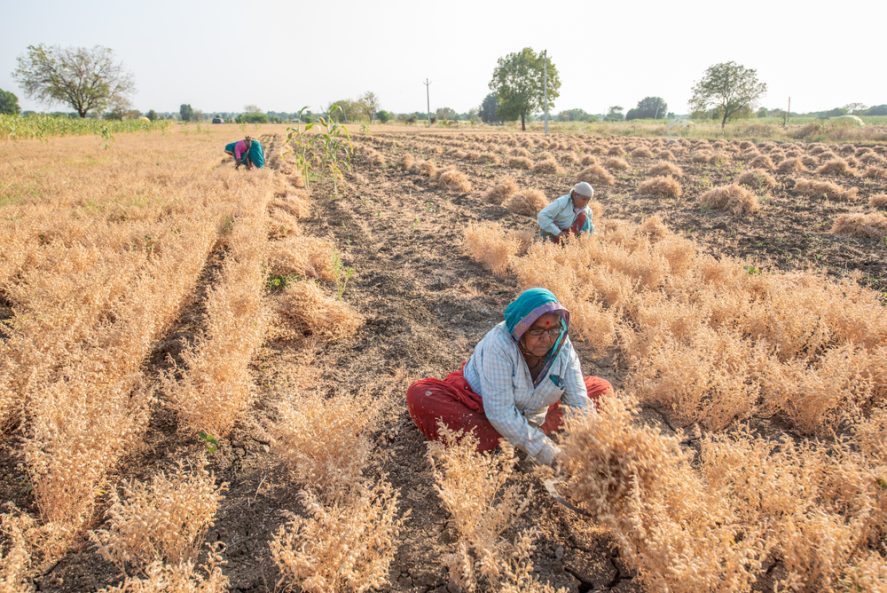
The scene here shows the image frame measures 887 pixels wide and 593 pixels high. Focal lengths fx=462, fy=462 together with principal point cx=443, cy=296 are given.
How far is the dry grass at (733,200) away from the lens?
9234mm

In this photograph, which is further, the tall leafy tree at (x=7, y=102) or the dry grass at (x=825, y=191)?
the tall leafy tree at (x=7, y=102)

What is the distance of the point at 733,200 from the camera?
30.8ft

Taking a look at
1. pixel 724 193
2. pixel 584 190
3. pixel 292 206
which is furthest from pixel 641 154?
pixel 292 206

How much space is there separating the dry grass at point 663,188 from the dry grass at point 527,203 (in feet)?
11.4

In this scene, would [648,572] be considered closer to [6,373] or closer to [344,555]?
[344,555]

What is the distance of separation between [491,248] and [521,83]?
51.9m

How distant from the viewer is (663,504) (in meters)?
1.99

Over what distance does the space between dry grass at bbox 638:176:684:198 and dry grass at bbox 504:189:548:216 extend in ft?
11.4

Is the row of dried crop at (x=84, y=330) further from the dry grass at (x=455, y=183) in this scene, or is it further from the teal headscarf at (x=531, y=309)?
the dry grass at (x=455, y=183)

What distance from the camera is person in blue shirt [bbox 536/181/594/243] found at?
6.62 meters

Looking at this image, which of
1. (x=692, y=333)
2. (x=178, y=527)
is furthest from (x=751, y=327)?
(x=178, y=527)

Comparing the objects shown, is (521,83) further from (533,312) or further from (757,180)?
(533,312)

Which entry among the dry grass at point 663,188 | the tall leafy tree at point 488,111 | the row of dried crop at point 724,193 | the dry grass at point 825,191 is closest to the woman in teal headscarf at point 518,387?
the row of dried crop at point 724,193

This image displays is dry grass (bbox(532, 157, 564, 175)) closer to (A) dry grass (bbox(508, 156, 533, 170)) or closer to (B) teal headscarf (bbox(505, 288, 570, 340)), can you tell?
(A) dry grass (bbox(508, 156, 533, 170))
